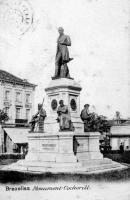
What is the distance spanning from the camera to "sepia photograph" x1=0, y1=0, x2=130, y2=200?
11.5 metres

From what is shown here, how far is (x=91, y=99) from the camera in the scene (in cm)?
1661

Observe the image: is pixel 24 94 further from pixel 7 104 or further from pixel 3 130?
pixel 3 130

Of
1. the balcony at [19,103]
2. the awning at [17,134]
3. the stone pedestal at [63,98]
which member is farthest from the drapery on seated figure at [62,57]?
the balcony at [19,103]

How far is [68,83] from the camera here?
15.4 meters

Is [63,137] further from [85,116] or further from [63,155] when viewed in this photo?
[85,116]

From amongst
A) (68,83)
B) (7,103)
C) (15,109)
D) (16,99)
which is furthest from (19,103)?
(68,83)

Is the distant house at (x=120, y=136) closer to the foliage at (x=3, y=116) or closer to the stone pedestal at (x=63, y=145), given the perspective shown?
the foliage at (x=3, y=116)

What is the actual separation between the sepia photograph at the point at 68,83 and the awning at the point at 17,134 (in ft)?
45.0

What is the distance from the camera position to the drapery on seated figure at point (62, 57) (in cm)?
1568

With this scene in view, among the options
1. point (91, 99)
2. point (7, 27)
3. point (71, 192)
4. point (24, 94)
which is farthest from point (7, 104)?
point (71, 192)

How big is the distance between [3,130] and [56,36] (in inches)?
Answer: 801

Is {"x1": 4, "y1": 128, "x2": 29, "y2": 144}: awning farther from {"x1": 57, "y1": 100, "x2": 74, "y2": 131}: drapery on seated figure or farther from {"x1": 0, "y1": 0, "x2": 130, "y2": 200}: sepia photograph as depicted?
{"x1": 57, "y1": 100, "x2": 74, "y2": 131}: drapery on seated figure

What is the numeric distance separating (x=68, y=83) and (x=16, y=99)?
17374mm

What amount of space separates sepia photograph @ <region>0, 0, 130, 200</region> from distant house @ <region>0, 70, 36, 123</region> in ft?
45.0
